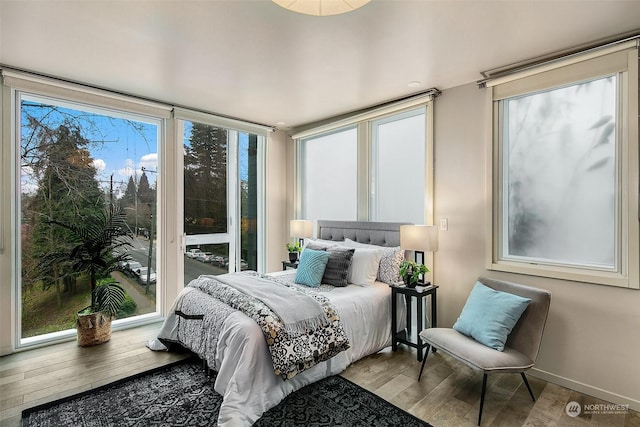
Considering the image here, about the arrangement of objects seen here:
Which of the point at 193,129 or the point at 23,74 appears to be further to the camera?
the point at 193,129

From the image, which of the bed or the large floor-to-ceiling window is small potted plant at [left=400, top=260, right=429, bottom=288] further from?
the large floor-to-ceiling window

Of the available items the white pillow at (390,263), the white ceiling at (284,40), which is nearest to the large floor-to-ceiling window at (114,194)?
the white ceiling at (284,40)

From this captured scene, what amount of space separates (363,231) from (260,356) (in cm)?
211

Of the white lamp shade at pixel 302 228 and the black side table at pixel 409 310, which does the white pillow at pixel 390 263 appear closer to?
the black side table at pixel 409 310

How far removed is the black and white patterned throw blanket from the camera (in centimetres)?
216

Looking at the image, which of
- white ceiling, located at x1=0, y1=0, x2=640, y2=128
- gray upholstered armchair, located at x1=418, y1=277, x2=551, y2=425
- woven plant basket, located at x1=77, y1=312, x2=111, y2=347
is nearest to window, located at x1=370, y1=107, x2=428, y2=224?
white ceiling, located at x1=0, y1=0, x2=640, y2=128

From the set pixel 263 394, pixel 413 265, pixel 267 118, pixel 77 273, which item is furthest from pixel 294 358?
pixel 267 118

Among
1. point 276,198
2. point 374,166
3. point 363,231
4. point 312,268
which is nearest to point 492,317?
point 312,268

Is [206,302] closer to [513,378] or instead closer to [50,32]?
[50,32]

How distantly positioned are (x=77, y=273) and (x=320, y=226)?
286 centimetres

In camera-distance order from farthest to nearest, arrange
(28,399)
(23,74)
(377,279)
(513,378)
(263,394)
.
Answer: (377,279), (23,74), (513,378), (28,399), (263,394)

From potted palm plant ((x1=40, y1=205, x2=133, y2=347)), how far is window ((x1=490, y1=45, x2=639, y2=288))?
151 inches

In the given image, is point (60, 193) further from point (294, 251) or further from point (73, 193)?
point (294, 251)

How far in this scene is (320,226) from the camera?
4.45 meters
